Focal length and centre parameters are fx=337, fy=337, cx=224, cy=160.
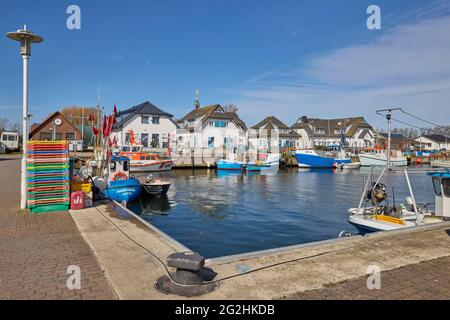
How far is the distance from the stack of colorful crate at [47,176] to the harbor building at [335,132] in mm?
76257

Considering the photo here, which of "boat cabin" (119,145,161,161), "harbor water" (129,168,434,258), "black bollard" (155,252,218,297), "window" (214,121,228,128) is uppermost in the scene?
"window" (214,121,228,128)

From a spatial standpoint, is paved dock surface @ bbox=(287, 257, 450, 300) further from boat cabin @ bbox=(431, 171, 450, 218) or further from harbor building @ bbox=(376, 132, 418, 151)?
harbor building @ bbox=(376, 132, 418, 151)

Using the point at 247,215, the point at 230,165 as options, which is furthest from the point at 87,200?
the point at 230,165

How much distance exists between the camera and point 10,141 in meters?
63.2

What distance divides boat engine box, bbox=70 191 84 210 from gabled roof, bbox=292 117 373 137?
A: 7969cm

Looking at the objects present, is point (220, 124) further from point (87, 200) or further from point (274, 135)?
point (87, 200)

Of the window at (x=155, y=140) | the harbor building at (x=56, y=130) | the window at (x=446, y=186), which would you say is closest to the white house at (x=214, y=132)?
the window at (x=155, y=140)

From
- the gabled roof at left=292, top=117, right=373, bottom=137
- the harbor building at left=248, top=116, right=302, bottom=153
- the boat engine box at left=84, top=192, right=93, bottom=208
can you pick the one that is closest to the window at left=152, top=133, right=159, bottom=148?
the harbor building at left=248, top=116, right=302, bottom=153

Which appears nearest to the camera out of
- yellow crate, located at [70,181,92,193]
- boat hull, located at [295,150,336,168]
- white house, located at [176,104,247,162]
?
yellow crate, located at [70,181,92,193]

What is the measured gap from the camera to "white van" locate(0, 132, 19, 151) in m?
62.2

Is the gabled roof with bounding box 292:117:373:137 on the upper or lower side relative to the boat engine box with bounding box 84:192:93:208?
upper

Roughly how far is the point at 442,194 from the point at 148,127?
47292 millimetres
